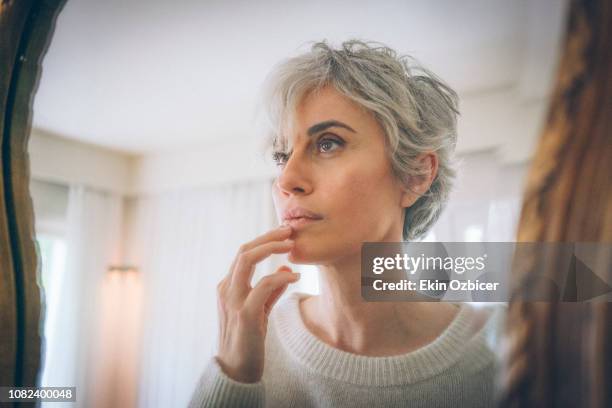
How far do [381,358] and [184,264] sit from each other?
39 centimetres

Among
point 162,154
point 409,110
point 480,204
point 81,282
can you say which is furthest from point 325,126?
point 81,282

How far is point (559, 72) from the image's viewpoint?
2.00 feet

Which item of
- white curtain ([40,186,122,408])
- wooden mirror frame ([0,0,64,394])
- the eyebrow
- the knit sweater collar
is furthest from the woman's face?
wooden mirror frame ([0,0,64,394])

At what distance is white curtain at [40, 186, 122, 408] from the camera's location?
855mm

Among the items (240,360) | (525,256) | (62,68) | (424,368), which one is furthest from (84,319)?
(525,256)

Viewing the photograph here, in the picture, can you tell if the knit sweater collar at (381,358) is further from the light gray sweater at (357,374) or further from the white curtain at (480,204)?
the white curtain at (480,204)

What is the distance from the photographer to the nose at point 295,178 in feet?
2.28

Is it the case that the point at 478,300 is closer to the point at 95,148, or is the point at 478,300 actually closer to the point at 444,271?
the point at 444,271

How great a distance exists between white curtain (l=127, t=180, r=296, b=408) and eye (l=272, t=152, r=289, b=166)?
5cm

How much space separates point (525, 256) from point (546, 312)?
8cm

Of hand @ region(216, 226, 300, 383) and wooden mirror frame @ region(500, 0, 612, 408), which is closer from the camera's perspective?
wooden mirror frame @ region(500, 0, 612, 408)

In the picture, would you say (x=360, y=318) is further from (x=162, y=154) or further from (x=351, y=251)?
(x=162, y=154)

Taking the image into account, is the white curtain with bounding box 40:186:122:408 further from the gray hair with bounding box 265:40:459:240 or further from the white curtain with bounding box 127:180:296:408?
the gray hair with bounding box 265:40:459:240

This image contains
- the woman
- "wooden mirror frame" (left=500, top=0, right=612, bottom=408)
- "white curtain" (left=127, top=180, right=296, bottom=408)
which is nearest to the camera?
"wooden mirror frame" (left=500, top=0, right=612, bottom=408)
